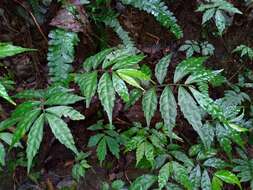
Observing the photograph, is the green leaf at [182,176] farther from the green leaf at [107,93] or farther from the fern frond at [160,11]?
the fern frond at [160,11]

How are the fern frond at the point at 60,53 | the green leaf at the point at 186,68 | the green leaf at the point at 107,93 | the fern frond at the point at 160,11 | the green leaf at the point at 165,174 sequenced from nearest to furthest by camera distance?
the green leaf at the point at 107,93
the green leaf at the point at 186,68
the green leaf at the point at 165,174
the fern frond at the point at 60,53
the fern frond at the point at 160,11

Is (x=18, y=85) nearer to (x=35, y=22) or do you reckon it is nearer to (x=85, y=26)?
(x=35, y=22)

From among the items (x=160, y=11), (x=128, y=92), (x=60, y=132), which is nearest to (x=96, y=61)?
(x=60, y=132)

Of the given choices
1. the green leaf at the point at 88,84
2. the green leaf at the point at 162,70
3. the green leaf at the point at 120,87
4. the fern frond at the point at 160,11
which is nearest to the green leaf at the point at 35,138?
the green leaf at the point at 88,84

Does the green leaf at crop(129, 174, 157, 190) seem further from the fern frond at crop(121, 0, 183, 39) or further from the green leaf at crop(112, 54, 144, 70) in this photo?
the fern frond at crop(121, 0, 183, 39)

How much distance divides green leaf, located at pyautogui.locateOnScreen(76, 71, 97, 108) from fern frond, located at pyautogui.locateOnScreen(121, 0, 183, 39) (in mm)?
1239

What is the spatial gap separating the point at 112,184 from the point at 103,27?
4.22ft

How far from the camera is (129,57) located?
6.16ft

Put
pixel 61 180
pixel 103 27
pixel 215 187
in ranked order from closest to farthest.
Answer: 1. pixel 215 187
2. pixel 61 180
3. pixel 103 27

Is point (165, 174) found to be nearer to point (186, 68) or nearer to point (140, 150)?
point (140, 150)

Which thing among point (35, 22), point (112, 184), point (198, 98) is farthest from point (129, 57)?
point (35, 22)

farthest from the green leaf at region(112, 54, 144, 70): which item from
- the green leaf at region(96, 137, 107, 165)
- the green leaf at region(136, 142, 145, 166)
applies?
the green leaf at region(96, 137, 107, 165)

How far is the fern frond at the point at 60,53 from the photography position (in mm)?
2721

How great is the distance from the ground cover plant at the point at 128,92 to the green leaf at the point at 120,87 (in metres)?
0.32
